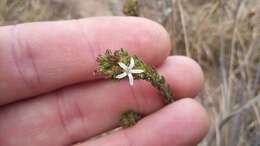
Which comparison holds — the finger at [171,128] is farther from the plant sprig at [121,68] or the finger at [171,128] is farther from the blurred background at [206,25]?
the blurred background at [206,25]

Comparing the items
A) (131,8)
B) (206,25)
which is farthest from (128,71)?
(206,25)

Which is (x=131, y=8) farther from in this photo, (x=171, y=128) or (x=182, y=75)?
(x=171, y=128)

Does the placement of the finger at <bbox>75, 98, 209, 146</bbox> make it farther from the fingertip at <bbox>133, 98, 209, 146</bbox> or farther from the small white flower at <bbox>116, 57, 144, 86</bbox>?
the small white flower at <bbox>116, 57, 144, 86</bbox>

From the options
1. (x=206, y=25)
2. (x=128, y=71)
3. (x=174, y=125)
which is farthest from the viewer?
(x=206, y=25)

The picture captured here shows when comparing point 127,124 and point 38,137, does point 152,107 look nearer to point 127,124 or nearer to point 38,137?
point 127,124

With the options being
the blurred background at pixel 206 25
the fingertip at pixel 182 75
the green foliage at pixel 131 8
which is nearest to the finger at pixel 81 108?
the fingertip at pixel 182 75

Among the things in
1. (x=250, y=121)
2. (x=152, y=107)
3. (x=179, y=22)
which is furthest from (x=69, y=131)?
(x=179, y=22)
